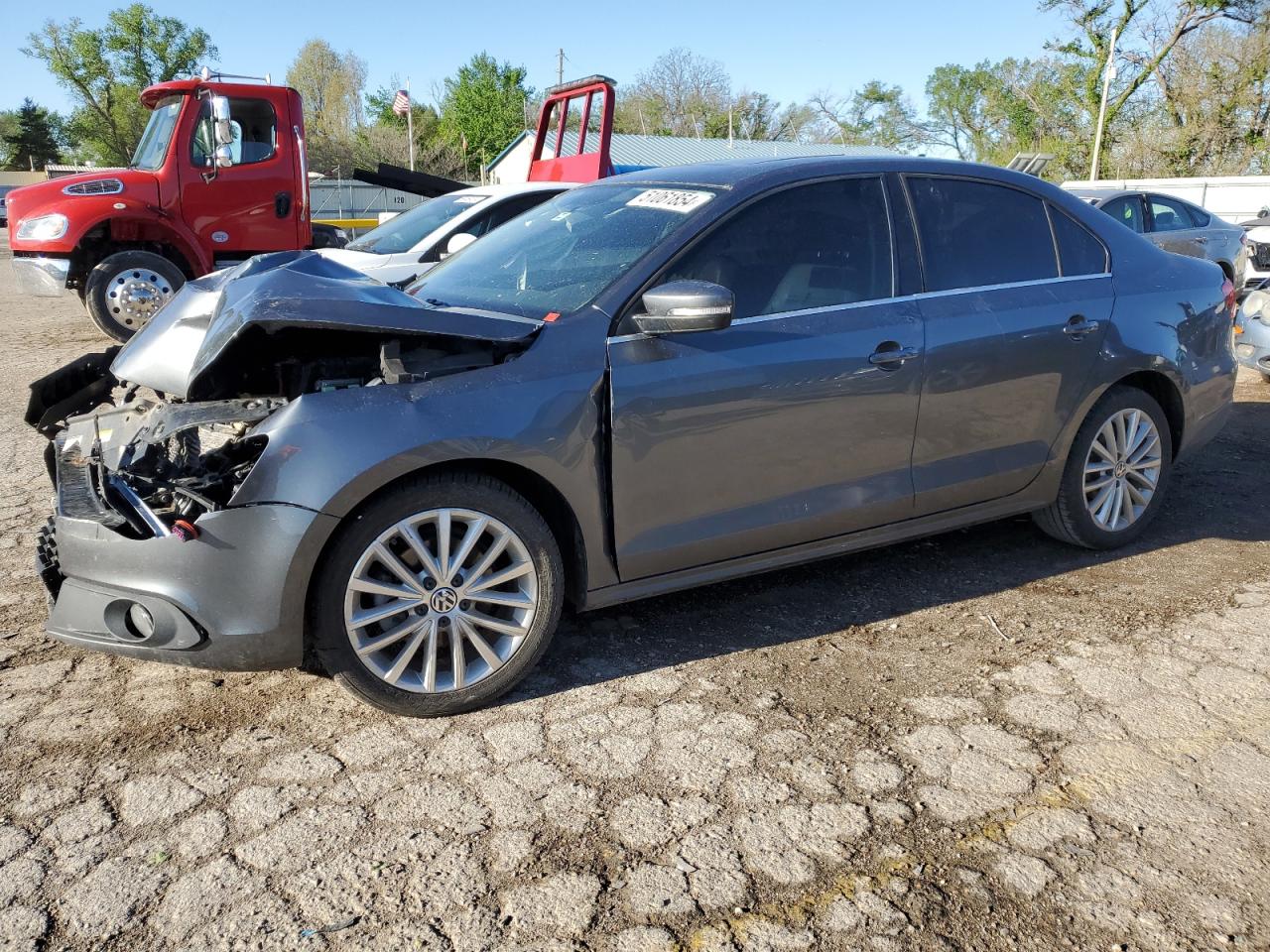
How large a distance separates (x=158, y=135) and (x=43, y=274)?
180 cm

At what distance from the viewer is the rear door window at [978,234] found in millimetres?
4035

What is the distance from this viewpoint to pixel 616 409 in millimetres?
3285

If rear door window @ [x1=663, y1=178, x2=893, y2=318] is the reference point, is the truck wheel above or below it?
below

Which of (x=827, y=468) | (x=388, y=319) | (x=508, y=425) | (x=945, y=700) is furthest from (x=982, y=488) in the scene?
(x=388, y=319)

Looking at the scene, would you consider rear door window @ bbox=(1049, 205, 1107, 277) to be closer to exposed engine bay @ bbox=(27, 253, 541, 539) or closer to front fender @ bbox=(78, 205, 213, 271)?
exposed engine bay @ bbox=(27, 253, 541, 539)

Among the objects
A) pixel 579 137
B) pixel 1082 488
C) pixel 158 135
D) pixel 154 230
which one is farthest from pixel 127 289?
pixel 1082 488

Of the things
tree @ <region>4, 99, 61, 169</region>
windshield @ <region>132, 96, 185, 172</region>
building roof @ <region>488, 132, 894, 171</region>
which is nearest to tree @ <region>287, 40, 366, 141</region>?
tree @ <region>4, 99, 61, 169</region>

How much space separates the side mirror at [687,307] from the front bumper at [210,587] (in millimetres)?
1163

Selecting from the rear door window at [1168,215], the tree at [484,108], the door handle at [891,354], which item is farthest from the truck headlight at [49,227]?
the tree at [484,108]

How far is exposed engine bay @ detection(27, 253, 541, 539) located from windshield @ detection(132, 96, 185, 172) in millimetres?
7697

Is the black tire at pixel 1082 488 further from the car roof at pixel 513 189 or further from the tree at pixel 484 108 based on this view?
the tree at pixel 484 108

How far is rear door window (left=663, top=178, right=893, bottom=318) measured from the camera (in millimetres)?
3590

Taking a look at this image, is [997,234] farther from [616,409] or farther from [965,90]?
[965,90]

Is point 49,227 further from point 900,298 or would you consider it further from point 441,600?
point 900,298
